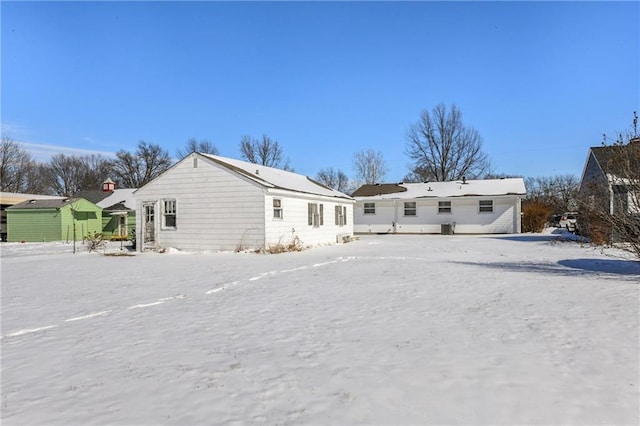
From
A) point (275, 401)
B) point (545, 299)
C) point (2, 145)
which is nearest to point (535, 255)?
point (545, 299)

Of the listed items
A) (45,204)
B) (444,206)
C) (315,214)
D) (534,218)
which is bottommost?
(534,218)

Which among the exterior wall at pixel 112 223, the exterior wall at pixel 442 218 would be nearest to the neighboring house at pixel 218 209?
the exterior wall at pixel 442 218

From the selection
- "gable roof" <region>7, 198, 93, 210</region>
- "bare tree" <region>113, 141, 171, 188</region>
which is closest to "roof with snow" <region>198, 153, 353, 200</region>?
"gable roof" <region>7, 198, 93, 210</region>

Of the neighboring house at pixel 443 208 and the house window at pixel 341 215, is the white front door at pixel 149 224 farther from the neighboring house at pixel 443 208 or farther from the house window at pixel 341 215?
the neighboring house at pixel 443 208

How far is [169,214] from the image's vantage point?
1973 centimetres

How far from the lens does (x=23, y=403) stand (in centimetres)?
358

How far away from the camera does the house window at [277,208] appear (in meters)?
18.6

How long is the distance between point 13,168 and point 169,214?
141ft

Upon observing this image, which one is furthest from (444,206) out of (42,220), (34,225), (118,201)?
(34,225)

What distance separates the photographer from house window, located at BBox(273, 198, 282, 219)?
18578mm

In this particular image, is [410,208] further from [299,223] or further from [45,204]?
[45,204]

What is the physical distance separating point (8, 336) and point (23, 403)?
262cm

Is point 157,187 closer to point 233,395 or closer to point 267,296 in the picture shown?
point 267,296

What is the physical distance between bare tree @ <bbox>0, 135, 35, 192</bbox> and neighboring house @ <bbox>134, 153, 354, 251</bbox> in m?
39.6
